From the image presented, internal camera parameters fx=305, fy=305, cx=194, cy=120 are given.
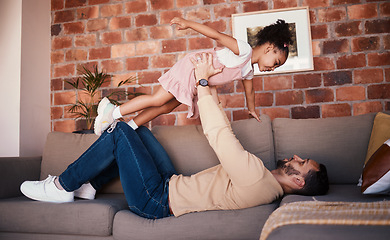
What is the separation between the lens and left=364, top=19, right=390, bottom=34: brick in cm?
259

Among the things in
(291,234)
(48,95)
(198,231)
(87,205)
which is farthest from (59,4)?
(291,234)

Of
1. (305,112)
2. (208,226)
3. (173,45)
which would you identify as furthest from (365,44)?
(208,226)

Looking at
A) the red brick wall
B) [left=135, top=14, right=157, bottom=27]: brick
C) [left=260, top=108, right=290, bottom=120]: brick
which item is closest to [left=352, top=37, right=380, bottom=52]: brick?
the red brick wall

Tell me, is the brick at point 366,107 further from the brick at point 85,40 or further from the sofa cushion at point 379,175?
the brick at point 85,40

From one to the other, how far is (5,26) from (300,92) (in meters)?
2.71

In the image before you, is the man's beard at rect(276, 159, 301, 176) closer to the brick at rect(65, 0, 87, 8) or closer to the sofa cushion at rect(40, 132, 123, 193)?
the sofa cushion at rect(40, 132, 123, 193)

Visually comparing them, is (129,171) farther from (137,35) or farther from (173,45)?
(137,35)

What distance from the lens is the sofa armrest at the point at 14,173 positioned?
1.86 metres

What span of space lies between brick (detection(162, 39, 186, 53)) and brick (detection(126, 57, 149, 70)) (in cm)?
21

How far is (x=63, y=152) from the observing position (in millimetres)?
2143

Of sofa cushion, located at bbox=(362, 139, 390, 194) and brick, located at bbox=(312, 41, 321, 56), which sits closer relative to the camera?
sofa cushion, located at bbox=(362, 139, 390, 194)

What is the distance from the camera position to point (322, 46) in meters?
2.68

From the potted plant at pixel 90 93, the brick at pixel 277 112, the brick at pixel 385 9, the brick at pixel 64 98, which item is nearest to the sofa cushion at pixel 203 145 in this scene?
the brick at pixel 277 112

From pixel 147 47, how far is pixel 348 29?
1.82 metres
